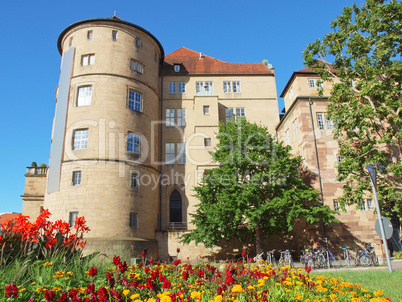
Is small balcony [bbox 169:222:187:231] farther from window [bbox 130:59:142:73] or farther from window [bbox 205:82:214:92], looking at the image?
window [bbox 205:82:214:92]

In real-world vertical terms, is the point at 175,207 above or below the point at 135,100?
below

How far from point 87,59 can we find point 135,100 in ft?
17.3

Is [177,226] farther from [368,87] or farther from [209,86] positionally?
[368,87]

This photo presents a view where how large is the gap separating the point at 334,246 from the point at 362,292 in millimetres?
17222

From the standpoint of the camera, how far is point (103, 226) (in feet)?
73.7

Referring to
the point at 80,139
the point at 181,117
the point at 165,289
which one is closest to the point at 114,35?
the point at 80,139

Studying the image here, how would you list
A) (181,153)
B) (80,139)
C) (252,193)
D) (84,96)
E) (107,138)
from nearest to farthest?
(252,193) → (107,138) → (80,139) → (84,96) → (181,153)

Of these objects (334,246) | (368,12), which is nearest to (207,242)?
(334,246)

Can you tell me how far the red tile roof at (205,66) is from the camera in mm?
34531

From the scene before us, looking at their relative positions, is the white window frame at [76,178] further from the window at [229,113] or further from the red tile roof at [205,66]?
the window at [229,113]

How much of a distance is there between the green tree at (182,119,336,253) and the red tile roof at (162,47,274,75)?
1253 centimetres

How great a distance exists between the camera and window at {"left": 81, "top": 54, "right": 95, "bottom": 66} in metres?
26.7

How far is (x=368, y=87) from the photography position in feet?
58.5

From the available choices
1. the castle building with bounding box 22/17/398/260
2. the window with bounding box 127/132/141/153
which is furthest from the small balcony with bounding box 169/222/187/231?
the window with bounding box 127/132/141/153
